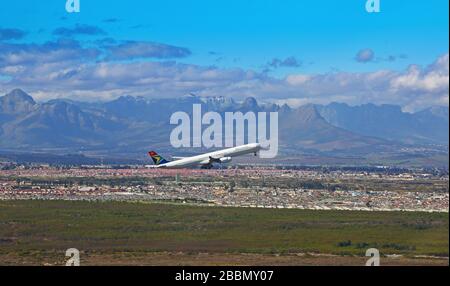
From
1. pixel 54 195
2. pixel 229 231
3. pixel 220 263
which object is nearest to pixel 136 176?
pixel 54 195

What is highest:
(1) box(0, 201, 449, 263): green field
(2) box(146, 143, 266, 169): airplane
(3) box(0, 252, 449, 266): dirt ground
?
(2) box(146, 143, 266, 169): airplane

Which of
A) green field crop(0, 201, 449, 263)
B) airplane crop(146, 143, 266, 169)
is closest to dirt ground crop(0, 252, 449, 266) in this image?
green field crop(0, 201, 449, 263)

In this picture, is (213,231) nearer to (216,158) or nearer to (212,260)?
(212,260)

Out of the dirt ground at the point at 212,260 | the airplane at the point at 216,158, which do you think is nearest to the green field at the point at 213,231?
the dirt ground at the point at 212,260

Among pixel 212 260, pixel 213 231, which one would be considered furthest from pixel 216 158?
pixel 212 260

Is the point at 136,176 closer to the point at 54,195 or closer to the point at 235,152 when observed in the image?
the point at 54,195

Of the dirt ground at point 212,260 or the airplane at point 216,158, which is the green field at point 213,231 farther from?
the airplane at point 216,158

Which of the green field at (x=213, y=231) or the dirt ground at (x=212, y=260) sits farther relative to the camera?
the green field at (x=213, y=231)

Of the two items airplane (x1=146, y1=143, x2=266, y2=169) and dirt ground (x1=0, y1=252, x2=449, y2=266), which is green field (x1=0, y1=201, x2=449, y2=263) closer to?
dirt ground (x1=0, y1=252, x2=449, y2=266)
